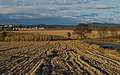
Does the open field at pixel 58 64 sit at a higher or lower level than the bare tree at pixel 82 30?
higher

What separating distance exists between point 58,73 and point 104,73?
99.3 inches

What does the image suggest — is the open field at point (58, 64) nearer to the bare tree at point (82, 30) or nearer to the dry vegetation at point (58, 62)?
the dry vegetation at point (58, 62)

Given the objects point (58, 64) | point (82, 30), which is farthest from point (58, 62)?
point (82, 30)

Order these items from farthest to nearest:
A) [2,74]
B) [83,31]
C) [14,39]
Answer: [83,31], [14,39], [2,74]

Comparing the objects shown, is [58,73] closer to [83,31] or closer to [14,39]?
[14,39]

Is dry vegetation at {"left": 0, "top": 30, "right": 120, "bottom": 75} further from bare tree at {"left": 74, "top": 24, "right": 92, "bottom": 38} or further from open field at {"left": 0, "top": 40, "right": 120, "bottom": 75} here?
bare tree at {"left": 74, "top": 24, "right": 92, "bottom": 38}

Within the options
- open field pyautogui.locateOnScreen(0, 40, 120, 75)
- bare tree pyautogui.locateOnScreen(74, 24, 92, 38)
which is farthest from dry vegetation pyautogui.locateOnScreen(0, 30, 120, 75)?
bare tree pyautogui.locateOnScreen(74, 24, 92, 38)

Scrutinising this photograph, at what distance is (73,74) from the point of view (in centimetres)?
1638

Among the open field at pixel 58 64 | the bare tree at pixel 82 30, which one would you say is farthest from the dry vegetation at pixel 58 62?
the bare tree at pixel 82 30

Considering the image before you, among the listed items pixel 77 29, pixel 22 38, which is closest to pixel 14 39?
pixel 22 38

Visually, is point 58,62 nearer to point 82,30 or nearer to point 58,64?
point 58,64

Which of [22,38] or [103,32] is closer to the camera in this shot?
[22,38]

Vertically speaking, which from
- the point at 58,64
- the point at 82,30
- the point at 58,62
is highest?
the point at 58,64

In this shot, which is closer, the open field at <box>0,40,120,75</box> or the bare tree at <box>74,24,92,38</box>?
the open field at <box>0,40,120,75</box>
